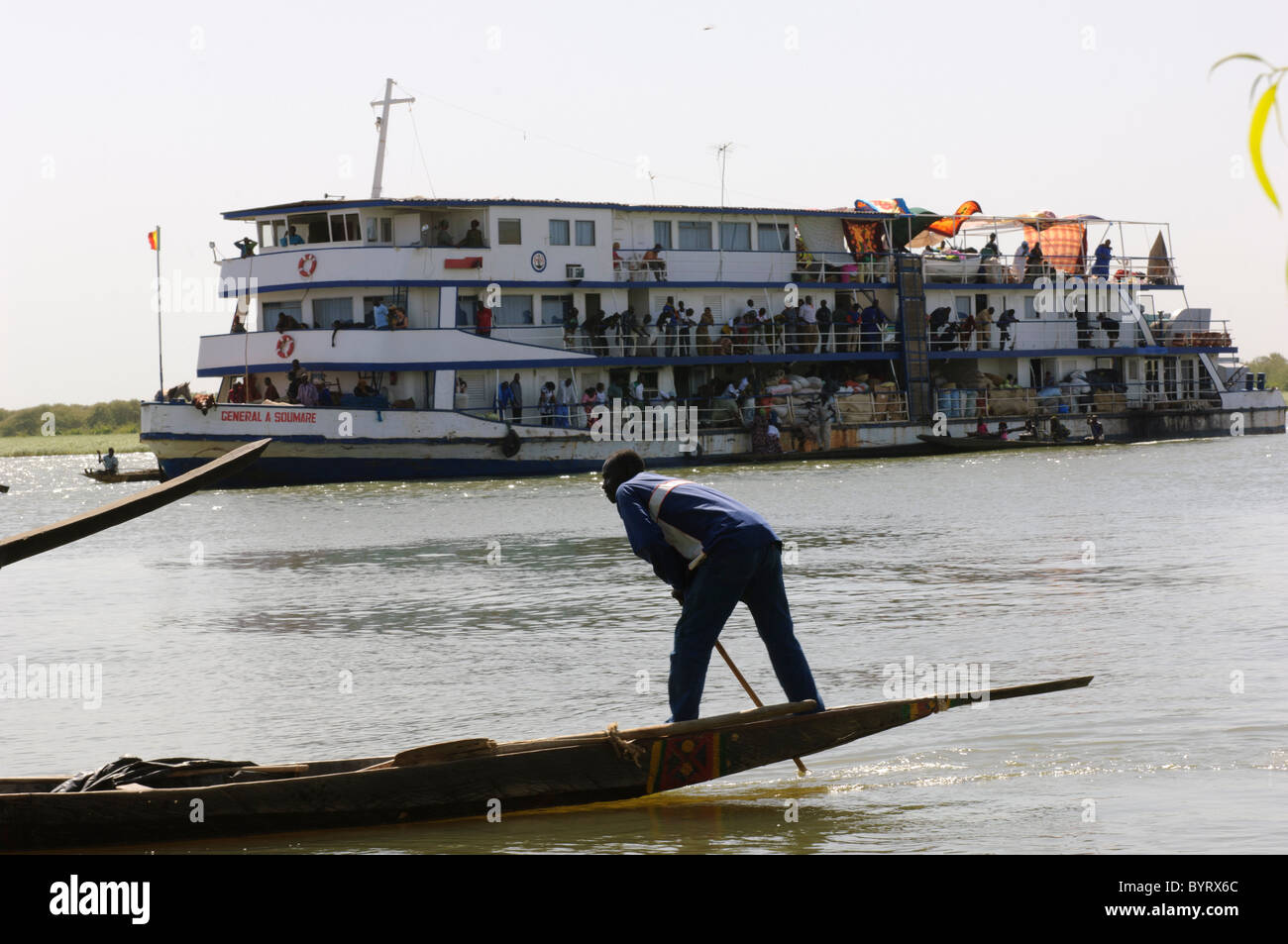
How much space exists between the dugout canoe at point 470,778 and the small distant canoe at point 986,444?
33.1 metres

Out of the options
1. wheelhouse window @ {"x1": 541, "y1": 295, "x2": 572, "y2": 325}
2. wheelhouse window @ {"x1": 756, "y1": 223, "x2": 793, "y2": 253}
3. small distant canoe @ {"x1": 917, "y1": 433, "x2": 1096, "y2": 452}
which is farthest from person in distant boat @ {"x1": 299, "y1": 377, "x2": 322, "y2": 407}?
small distant canoe @ {"x1": 917, "y1": 433, "x2": 1096, "y2": 452}

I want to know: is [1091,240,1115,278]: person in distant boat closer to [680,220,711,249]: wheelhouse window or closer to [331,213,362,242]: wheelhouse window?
[680,220,711,249]: wheelhouse window

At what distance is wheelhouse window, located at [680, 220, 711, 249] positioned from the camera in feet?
122

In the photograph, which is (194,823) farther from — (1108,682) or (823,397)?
(823,397)

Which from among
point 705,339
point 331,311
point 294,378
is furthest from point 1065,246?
point 294,378

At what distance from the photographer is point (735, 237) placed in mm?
38188

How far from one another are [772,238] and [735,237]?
4.15 feet

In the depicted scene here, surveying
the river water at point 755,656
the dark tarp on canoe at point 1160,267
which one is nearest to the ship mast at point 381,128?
the river water at point 755,656

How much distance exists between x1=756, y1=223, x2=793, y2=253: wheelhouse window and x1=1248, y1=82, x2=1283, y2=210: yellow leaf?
37.1 metres

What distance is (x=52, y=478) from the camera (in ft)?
167

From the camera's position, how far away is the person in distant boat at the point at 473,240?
109 ft

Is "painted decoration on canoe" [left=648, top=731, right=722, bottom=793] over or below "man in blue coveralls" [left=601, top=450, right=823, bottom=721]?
below
